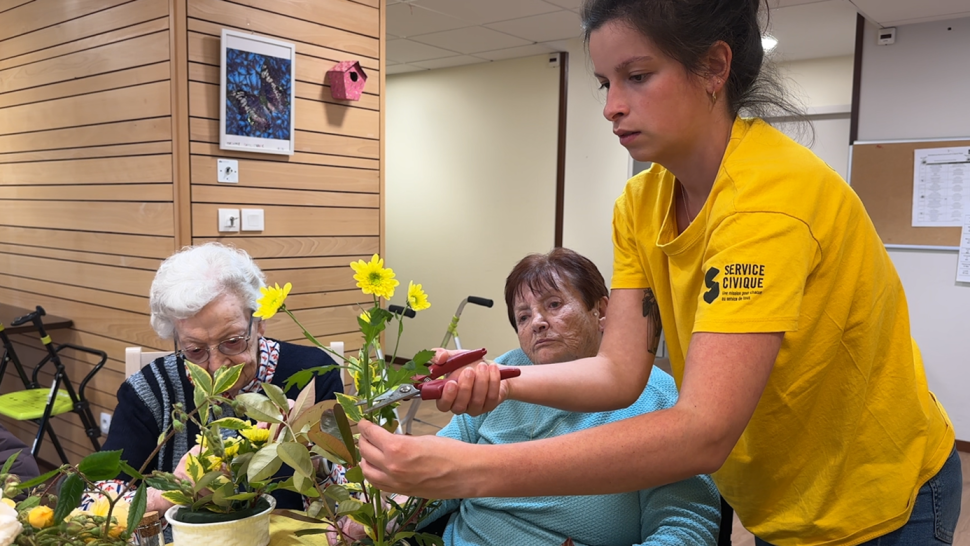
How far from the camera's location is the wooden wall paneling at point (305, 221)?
3.04 metres

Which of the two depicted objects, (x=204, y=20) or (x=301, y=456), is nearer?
(x=301, y=456)

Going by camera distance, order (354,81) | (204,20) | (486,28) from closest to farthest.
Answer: (204,20) → (354,81) → (486,28)

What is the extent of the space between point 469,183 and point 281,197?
3.01 m

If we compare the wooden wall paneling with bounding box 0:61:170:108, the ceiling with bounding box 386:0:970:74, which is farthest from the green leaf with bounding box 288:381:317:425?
the ceiling with bounding box 386:0:970:74

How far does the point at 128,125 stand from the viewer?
10.3 ft

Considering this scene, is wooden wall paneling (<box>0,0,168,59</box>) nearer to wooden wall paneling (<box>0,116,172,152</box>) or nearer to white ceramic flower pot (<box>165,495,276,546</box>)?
wooden wall paneling (<box>0,116,172,152</box>)

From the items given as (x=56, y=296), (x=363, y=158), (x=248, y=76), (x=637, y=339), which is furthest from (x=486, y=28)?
(x=637, y=339)

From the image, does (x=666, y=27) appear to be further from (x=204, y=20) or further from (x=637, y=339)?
(x=204, y=20)

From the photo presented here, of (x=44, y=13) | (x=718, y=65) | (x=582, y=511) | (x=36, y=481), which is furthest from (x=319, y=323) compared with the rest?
(x=718, y=65)

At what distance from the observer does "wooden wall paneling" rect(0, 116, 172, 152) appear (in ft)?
9.86

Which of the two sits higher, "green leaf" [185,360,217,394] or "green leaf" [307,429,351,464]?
"green leaf" [185,360,217,394]

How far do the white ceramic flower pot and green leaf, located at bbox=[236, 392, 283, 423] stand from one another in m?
0.17

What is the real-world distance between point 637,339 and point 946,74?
4153mm

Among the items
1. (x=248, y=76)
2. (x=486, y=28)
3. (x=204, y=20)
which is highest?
(x=486, y=28)
